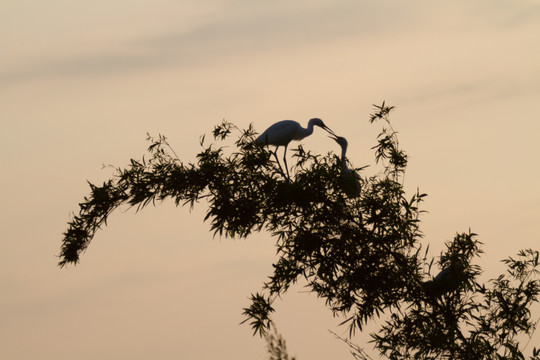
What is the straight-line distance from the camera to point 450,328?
10.0m

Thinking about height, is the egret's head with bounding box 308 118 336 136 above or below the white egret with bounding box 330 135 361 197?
above

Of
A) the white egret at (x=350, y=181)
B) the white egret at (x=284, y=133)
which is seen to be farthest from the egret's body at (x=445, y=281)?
the white egret at (x=284, y=133)

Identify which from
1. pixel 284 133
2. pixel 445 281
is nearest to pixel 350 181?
pixel 445 281

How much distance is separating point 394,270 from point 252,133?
262 centimetres

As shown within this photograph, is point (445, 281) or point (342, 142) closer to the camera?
point (445, 281)

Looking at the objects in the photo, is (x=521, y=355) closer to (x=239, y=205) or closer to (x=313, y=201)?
(x=313, y=201)

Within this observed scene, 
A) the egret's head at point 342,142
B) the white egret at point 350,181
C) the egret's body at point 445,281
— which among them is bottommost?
the egret's body at point 445,281

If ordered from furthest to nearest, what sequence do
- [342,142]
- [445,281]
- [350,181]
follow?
[342,142], [445,281], [350,181]

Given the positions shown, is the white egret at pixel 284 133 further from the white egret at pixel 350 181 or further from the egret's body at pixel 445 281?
the egret's body at pixel 445 281

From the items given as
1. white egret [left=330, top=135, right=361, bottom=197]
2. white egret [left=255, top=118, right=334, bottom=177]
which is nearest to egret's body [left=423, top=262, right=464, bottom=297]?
white egret [left=330, top=135, right=361, bottom=197]

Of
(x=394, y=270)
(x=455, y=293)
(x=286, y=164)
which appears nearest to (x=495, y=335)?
(x=455, y=293)

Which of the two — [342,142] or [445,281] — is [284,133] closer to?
[342,142]

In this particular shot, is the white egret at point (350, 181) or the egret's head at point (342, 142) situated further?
the egret's head at point (342, 142)

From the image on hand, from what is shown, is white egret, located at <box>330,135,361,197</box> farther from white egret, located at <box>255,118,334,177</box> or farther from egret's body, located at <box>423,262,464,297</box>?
white egret, located at <box>255,118,334,177</box>
